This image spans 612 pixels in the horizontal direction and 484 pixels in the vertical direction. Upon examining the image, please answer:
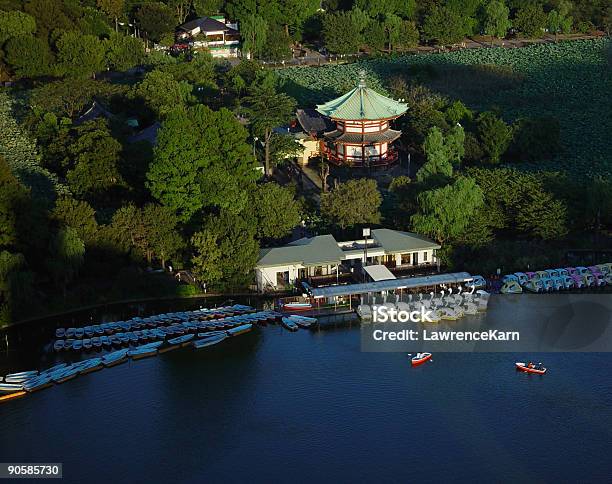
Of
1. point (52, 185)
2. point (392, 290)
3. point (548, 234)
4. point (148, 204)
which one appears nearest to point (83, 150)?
point (52, 185)

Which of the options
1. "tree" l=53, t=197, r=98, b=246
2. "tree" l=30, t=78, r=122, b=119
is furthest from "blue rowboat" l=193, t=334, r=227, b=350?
"tree" l=30, t=78, r=122, b=119

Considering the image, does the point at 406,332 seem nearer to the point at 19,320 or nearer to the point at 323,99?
the point at 19,320

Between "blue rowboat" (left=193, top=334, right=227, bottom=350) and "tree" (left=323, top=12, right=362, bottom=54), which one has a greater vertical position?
"tree" (left=323, top=12, right=362, bottom=54)

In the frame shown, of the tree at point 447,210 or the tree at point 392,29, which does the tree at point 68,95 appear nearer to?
the tree at point 447,210

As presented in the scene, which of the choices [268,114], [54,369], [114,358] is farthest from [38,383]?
[268,114]

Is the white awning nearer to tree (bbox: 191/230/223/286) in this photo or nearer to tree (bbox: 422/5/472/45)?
tree (bbox: 191/230/223/286)

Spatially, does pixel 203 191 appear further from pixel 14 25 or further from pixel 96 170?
pixel 14 25
